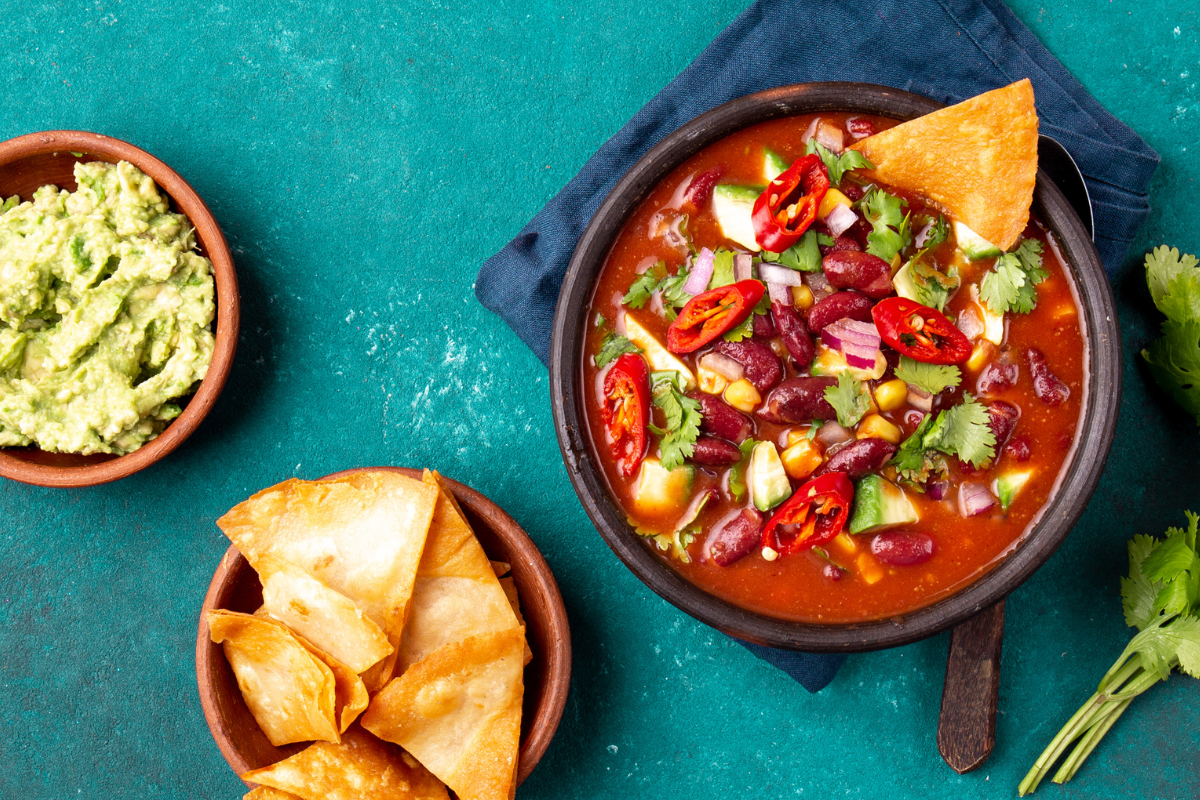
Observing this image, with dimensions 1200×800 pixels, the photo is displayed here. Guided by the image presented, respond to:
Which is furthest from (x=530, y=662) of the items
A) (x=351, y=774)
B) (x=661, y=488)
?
(x=661, y=488)

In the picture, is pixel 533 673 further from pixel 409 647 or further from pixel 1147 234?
pixel 1147 234

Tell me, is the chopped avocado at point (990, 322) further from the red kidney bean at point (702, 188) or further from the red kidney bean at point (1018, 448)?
the red kidney bean at point (702, 188)

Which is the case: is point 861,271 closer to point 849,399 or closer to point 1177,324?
point 849,399

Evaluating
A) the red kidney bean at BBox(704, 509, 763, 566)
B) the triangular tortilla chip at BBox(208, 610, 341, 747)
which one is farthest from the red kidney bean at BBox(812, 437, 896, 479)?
the triangular tortilla chip at BBox(208, 610, 341, 747)

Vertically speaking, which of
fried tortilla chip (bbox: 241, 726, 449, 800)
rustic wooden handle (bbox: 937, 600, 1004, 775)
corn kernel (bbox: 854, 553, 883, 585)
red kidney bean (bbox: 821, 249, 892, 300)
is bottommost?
rustic wooden handle (bbox: 937, 600, 1004, 775)

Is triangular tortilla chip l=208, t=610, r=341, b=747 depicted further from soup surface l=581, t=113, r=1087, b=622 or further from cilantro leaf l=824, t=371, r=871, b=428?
cilantro leaf l=824, t=371, r=871, b=428

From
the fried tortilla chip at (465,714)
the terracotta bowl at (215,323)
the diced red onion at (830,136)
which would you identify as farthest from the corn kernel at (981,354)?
the terracotta bowl at (215,323)
